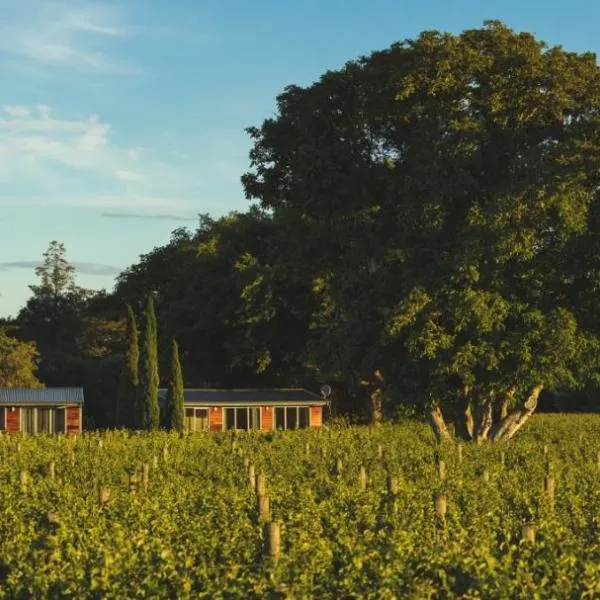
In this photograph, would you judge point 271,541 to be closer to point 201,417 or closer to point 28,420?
point 28,420

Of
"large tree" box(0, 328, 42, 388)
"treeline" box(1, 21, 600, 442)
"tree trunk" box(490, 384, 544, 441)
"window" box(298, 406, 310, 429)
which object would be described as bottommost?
"window" box(298, 406, 310, 429)

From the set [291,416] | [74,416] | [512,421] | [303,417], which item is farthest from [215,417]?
[512,421]

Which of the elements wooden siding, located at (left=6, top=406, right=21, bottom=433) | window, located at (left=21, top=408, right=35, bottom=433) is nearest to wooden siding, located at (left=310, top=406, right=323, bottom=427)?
window, located at (left=21, top=408, right=35, bottom=433)

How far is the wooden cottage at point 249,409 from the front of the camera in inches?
1799

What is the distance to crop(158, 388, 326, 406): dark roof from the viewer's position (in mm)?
45562

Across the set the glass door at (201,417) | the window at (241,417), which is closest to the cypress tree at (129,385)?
the glass door at (201,417)

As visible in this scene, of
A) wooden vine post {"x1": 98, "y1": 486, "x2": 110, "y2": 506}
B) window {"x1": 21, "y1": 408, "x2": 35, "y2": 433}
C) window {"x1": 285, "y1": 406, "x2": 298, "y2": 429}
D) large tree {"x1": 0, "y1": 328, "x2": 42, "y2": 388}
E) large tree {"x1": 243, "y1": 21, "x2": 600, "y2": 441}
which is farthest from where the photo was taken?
large tree {"x1": 0, "y1": 328, "x2": 42, "y2": 388}

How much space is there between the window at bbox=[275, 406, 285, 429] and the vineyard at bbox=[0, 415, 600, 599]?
1065 inches

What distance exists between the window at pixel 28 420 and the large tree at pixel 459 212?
63.8ft

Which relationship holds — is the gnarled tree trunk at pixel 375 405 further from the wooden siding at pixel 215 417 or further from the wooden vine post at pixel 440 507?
the wooden vine post at pixel 440 507

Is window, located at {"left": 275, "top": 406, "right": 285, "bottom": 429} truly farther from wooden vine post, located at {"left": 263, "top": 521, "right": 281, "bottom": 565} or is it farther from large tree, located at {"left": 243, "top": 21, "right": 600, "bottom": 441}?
wooden vine post, located at {"left": 263, "top": 521, "right": 281, "bottom": 565}

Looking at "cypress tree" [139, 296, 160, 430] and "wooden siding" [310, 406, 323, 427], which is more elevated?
"cypress tree" [139, 296, 160, 430]

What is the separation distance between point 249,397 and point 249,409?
0.66m

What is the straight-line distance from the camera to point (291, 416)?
156 feet
